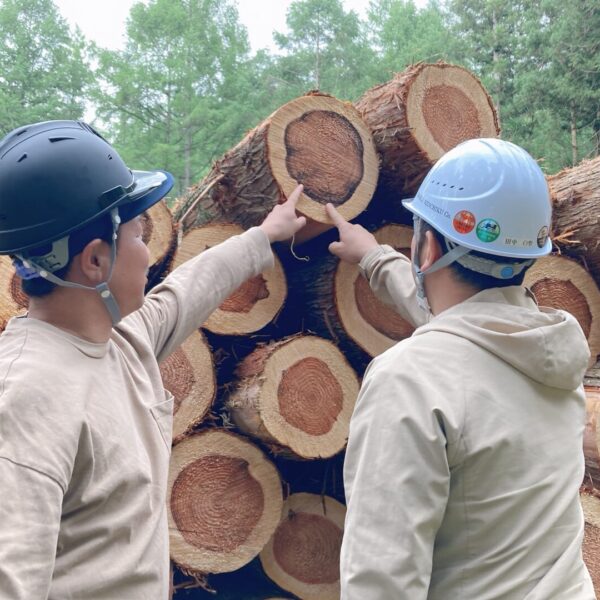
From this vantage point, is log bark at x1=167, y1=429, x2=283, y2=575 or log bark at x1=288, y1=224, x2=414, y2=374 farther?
log bark at x1=288, y1=224, x2=414, y2=374

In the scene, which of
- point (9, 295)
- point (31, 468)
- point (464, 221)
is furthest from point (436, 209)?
point (9, 295)

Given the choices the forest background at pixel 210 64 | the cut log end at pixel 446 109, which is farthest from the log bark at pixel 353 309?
the forest background at pixel 210 64

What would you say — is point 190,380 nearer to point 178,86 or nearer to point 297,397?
point 297,397

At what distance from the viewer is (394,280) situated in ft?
9.23

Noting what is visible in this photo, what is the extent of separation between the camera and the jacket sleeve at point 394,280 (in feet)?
8.88

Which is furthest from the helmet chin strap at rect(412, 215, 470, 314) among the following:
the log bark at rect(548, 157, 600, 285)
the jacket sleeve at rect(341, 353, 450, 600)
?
the log bark at rect(548, 157, 600, 285)

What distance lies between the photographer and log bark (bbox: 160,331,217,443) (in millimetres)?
3170

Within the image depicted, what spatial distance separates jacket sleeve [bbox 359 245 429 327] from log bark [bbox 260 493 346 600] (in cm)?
120

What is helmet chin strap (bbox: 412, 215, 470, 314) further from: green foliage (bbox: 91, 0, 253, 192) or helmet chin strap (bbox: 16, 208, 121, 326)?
green foliage (bbox: 91, 0, 253, 192)

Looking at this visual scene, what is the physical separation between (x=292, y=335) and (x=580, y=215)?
5.44 ft

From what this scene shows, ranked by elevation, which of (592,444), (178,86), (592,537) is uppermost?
(178,86)

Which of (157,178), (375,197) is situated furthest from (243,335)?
(157,178)

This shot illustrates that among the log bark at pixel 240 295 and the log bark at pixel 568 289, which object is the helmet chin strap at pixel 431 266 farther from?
the log bark at pixel 568 289

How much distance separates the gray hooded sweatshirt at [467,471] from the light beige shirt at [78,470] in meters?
0.50
